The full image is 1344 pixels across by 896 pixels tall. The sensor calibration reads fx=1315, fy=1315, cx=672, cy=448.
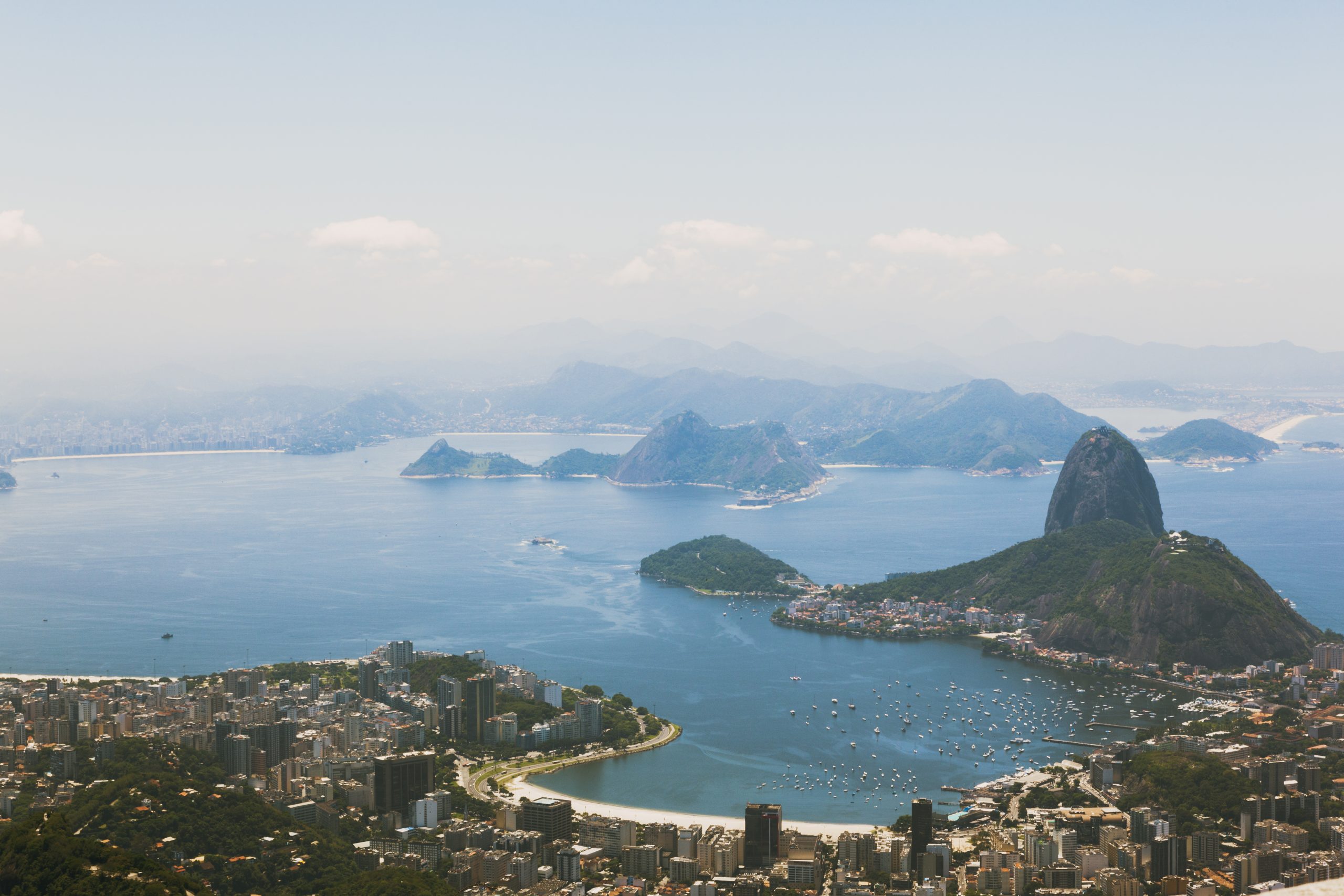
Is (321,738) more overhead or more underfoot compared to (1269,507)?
more underfoot

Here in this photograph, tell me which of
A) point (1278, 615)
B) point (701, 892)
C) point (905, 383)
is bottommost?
point (701, 892)

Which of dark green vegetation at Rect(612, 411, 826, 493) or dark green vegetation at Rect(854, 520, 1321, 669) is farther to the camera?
dark green vegetation at Rect(612, 411, 826, 493)

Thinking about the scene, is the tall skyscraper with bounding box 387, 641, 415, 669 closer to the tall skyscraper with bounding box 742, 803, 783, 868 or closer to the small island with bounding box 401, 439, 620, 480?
the tall skyscraper with bounding box 742, 803, 783, 868

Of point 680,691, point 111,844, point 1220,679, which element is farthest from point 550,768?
point 1220,679

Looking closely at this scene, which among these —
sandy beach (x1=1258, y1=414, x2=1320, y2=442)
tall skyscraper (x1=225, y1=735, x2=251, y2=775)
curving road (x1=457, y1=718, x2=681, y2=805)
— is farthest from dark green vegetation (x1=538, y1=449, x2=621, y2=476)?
tall skyscraper (x1=225, y1=735, x2=251, y2=775)

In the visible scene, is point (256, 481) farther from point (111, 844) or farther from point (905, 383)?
point (905, 383)

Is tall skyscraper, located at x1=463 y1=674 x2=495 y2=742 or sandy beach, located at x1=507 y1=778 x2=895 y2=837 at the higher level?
tall skyscraper, located at x1=463 y1=674 x2=495 y2=742
